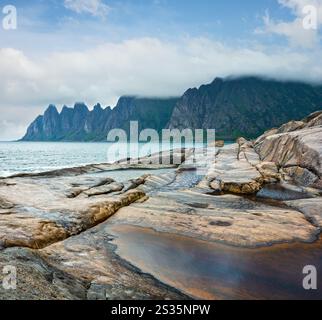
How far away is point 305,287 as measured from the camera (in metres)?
10.0

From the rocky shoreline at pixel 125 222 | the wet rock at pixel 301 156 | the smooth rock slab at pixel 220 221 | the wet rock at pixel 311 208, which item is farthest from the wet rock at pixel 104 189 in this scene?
the wet rock at pixel 301 156

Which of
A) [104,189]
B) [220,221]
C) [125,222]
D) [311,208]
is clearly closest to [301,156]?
[311,208]

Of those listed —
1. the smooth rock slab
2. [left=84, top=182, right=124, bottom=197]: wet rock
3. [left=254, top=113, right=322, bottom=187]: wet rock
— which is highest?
[left=254, top=113, right=322, bottom=187]: wet rock

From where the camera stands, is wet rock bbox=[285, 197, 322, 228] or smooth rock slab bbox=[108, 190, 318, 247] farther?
wet rock bbox=[285, 197, 322, 228]

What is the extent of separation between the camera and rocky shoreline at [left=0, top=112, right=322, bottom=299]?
948cm

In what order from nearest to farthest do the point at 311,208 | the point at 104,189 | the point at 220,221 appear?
the point at 220,221 → the point at 311,208 → the point at 104,189

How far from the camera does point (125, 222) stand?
16984mm

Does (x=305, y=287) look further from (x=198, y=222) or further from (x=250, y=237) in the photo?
(x=198, y=222)

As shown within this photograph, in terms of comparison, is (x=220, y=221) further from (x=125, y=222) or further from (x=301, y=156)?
(x=301, y=156)

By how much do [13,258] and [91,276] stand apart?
2623 millimetres

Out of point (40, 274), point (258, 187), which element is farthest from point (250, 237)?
point (258, 187)

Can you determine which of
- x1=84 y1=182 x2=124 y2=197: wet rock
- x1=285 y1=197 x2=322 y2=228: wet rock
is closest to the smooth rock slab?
x1=285 y1=197 x2=322 y2=228: wet rock

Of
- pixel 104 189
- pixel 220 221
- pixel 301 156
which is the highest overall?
pixel 301 156

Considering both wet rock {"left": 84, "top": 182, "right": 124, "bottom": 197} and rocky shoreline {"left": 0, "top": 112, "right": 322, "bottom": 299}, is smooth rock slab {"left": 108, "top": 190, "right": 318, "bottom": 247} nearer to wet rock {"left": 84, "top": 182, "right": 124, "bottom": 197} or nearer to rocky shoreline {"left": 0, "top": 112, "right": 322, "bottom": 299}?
rocky shoreline {"left": 0, "top": 112, "right": 322, "bottom": 299}
